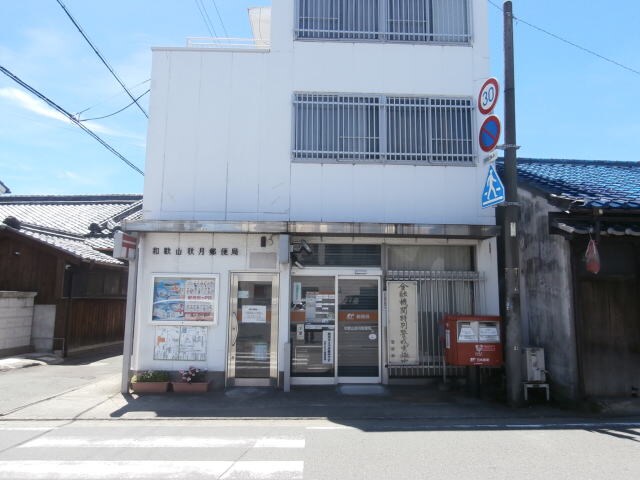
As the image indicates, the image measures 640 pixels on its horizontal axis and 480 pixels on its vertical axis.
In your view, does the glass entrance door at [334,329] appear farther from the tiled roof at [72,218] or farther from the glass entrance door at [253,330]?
the tiled roof at [72,218]

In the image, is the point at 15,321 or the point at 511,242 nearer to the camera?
the point at 511,242

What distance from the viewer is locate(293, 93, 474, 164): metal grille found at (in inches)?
419

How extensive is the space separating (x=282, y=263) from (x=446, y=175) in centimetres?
416

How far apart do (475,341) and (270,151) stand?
5.84 m

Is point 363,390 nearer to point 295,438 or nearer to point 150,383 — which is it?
point 295,438

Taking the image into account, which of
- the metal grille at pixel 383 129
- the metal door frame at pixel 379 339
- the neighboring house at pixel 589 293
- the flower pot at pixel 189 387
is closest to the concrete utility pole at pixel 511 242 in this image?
the neighboring house at pixel 589 293

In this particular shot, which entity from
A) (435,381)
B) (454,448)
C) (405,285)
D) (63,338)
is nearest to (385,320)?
(405,285)

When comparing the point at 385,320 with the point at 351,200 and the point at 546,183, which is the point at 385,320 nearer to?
the point at 351,200

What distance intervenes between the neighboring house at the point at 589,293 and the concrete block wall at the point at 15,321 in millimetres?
13866

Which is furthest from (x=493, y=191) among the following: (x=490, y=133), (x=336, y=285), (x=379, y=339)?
(x=379, y=339)

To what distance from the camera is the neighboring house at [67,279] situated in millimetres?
14430

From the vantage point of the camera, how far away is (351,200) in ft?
34.1

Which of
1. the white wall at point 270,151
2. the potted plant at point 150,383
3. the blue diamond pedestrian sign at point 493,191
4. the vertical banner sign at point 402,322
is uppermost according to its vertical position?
the white wall at point 270,151

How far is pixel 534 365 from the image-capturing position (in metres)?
8.72
